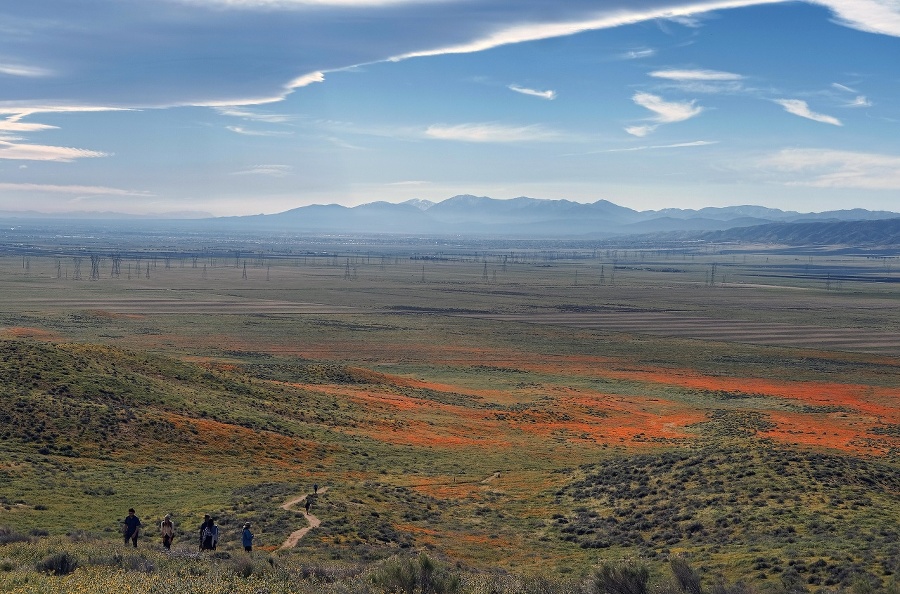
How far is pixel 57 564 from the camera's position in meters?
16.9

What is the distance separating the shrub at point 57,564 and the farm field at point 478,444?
483 cm

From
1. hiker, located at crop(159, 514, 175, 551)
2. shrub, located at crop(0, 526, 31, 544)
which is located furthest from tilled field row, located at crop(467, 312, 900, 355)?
shrub, located at crop(0, 526, 31, 544)

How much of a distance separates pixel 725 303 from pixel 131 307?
97.2m

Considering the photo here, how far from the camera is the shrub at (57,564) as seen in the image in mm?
16734

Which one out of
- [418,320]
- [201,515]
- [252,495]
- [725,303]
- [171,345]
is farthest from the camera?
[725,303]

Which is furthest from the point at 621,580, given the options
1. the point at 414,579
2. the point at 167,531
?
the point at 167,531

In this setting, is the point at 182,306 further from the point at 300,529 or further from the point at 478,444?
the point at 300,529

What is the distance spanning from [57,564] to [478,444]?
27.1 meters

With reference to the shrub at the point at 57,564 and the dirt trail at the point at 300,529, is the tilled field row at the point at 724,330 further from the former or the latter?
the shrub at the point at 57,564

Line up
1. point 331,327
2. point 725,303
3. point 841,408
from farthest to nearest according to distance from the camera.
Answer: point 725,303, point 331,327, point 841,408

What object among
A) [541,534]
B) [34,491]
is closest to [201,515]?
[34,491]

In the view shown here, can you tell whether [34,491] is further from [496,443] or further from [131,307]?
[131,307]

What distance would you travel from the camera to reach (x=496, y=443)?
Result: 42781mm

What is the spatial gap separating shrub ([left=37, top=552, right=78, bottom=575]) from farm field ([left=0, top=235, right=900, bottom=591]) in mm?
4826
